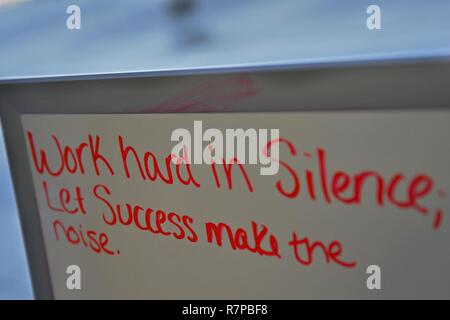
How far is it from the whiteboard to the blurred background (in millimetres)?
104

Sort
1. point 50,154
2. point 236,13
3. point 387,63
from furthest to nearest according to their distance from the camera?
point 50,154
point 236,13
point 387,63

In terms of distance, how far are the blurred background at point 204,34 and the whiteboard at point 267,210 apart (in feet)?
0.34

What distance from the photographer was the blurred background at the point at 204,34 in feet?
1.98

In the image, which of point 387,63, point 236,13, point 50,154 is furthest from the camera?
point 50,154

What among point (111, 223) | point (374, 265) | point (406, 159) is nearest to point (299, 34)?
point (406, 159)

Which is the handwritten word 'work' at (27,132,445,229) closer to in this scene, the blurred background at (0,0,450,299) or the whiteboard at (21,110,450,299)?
the whiteboard at (21,110,450,299)

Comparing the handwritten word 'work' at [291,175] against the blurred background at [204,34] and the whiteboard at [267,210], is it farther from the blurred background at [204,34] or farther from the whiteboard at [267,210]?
the blurred background at [204,34]

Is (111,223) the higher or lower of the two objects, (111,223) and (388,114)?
the lower

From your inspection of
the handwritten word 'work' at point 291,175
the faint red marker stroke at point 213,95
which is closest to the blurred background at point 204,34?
the faint red marker stroke at point 213,95

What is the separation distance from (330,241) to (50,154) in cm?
58

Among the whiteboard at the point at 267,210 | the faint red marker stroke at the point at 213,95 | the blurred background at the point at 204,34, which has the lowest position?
the whiteboard at the point at 267,210
